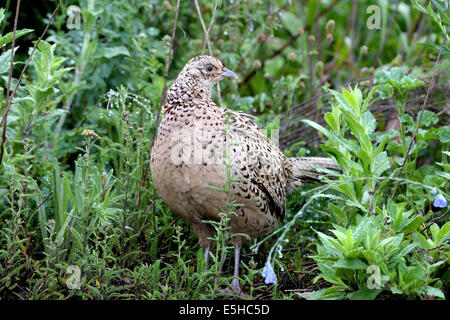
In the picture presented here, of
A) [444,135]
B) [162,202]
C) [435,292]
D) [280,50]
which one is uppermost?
[280,50]

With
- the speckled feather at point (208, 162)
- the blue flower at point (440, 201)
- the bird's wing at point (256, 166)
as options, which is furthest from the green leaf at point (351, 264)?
the bird's wing at point (256, 166)

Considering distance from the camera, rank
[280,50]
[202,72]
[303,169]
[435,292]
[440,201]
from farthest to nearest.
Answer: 1. [280,50]
2. [303,169]
3. [202,72]
4. [440,201]
5. [435,292]

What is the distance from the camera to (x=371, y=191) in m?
2.93

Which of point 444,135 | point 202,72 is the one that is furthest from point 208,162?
point 444,135

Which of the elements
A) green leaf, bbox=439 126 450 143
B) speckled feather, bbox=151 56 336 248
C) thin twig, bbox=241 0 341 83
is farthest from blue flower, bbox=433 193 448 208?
thin twig, bbox=241 0 341 83

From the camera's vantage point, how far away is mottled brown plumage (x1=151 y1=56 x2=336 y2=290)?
3.04 m

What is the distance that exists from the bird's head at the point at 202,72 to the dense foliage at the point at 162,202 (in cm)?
33

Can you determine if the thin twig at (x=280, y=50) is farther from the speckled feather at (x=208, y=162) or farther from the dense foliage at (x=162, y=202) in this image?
the speckled feather at (x=208, y=162)

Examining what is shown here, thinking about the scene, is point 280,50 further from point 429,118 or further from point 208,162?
point 208,162

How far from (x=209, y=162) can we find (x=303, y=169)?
1.00 metres

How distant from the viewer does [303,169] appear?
383cm
